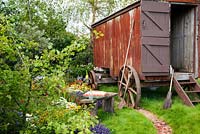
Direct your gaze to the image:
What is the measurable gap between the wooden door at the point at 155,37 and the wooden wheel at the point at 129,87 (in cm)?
43

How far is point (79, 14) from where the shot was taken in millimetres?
18281

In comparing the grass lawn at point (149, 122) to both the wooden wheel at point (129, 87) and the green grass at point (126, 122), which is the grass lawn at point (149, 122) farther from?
the wooden wheel at point (129, 87)

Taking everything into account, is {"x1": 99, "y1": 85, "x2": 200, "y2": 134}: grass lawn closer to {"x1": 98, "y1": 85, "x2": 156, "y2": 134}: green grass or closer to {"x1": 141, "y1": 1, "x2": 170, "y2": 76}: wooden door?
{"x1": 98, "y1": 85, "x2": 156, "y2": 134}: green grass

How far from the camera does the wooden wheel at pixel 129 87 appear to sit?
25.8ft

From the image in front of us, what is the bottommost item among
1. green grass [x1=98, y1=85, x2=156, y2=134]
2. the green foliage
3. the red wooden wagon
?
green grass [x1=98, y1=85, x2=156, y2=134]

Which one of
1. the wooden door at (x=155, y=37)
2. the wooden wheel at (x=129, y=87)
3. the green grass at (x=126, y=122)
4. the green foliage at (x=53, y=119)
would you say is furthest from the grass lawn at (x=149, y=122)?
the green foliage at (x=53, y=119)

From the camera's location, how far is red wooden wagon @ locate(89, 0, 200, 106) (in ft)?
25.8

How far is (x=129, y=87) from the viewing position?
8555 millimetres

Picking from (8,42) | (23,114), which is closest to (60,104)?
(23,114)

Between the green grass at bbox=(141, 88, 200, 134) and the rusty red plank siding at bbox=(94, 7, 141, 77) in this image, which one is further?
the rusty red plank siding at bbox=(94, 7, 141, 77)

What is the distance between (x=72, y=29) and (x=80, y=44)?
1586 centimetres

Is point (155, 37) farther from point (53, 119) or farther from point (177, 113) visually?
point (53, 119)

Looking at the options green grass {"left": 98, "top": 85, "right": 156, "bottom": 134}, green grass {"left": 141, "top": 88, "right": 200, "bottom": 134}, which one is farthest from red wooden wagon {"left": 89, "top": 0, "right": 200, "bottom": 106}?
green grass {"left": 98, "top": 85, "right": 156, "bottom": 134}

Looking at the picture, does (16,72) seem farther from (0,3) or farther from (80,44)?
(0,3)
